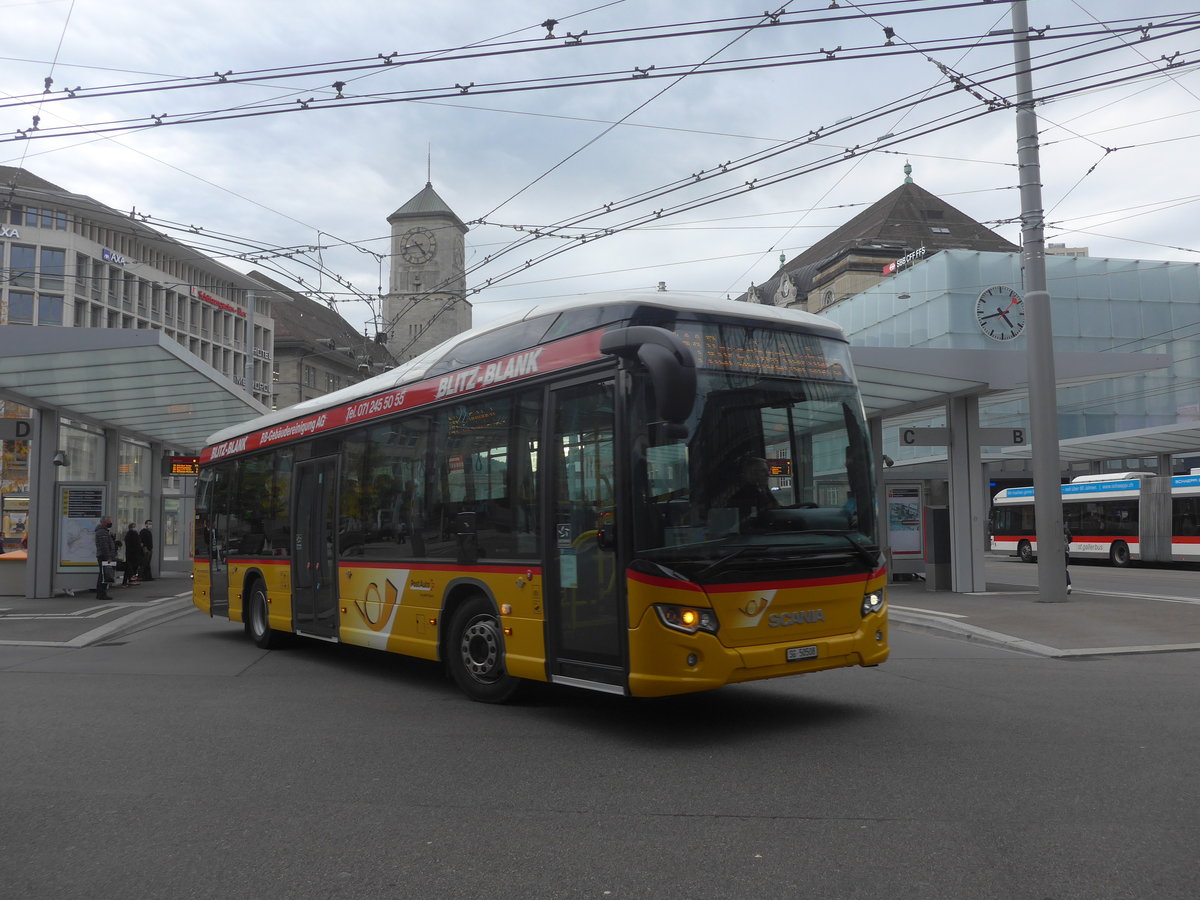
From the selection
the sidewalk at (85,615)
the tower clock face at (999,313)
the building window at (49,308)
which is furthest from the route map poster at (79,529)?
the building window at (49,308)

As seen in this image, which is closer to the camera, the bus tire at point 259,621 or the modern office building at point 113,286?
the bus tire at point 259,621

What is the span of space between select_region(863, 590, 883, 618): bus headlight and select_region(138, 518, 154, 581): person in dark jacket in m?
23.6

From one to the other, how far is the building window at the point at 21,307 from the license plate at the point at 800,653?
72795mm

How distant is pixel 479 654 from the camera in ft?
29.9

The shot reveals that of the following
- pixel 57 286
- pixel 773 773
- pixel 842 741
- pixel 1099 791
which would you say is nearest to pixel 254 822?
pixel 773 773

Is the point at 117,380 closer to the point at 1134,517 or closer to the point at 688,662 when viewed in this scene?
the point at 688,662

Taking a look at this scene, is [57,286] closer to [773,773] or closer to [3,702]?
[3,702]

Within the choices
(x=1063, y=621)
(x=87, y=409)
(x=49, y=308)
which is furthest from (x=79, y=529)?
(x=49, y=308)

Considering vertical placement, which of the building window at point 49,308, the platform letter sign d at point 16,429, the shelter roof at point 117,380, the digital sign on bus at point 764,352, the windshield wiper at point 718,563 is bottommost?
the windshield wiper at point 718,563

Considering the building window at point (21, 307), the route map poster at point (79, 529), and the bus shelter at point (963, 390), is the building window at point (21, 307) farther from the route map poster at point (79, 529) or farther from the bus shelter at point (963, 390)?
the bus shelter at point (963, 390)

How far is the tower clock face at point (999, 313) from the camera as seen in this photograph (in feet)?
163

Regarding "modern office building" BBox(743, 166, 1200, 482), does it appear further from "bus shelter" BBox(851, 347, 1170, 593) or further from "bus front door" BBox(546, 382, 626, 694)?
"bus front door" BBox(546, 382, 626, 694)

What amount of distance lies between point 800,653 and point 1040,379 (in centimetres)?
1228

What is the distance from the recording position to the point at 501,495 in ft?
28.6
